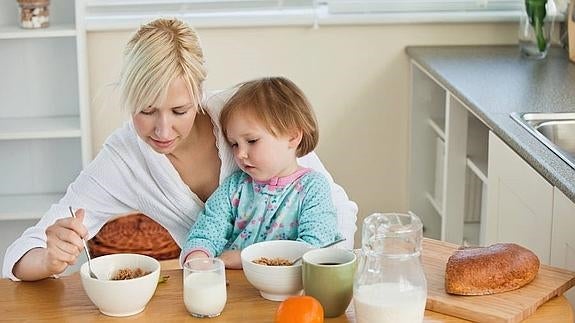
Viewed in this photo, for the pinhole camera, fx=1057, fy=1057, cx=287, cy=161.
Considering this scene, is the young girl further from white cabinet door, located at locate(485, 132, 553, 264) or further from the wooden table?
white cabinet door, located at locate(485, 132, 553, 264)

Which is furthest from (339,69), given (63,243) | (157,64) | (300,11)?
(63,243)

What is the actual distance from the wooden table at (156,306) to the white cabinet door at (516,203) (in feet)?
2.21

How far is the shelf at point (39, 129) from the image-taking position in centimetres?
380

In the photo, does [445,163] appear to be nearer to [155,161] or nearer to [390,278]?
[155,161]

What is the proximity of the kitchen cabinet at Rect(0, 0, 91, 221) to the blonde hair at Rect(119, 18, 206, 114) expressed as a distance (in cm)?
162

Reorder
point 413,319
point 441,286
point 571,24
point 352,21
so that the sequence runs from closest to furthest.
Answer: point 413,319 → point 441,286 → point 571,24 → point 352,21

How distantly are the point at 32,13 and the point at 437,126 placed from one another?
1.51m

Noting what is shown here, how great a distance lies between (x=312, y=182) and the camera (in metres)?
2.25

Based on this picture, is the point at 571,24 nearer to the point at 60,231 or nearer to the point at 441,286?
the point at 441,286

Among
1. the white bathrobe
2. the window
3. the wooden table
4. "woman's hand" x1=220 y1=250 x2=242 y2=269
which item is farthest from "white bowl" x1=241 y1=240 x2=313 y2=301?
the window

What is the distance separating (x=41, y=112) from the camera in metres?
4.04

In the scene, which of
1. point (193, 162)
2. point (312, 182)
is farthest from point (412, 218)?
point (193, 162)

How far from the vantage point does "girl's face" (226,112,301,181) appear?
2.19 metres

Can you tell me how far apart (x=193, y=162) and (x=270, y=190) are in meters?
0.33
